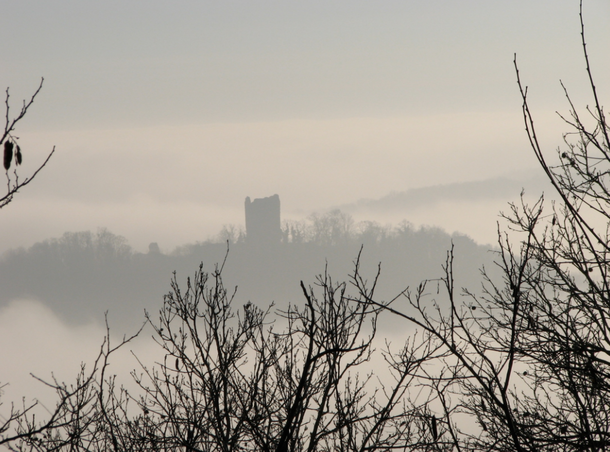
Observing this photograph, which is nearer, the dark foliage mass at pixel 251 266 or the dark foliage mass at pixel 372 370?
the dark foliage mass at pixel 372 370

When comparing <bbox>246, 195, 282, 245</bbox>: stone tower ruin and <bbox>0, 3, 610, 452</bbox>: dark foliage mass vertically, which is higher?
<bbox>246, 195, 282, 245</bbox>: stone tower ruin

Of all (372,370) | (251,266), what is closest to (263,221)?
(251,266)

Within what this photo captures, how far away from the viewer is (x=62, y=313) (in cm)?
16662

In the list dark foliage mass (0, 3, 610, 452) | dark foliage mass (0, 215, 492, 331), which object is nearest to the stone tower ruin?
dark foliage mass (0, 215, 492, 331)

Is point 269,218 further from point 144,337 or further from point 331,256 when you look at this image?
point 144,337

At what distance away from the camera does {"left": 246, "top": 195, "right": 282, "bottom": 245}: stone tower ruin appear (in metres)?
136

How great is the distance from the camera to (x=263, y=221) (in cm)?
13875

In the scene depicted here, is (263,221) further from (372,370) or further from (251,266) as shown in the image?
(372,370)

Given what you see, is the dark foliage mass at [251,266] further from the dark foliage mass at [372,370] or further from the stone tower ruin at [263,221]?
the dark foliage mass at [372,370]

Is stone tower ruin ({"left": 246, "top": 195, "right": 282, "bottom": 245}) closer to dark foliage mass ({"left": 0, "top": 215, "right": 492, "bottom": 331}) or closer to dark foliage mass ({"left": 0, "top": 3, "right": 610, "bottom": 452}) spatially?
dark foliage mass ({"left": 0, "top": 215, "right": 492, "bottom": 331})

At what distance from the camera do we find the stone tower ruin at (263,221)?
136125mm

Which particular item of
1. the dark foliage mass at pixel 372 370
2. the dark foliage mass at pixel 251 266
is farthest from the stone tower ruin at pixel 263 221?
the dark foliage mass at pixel 372 370

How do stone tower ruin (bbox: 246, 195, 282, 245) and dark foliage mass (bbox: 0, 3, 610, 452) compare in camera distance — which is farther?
stone tower ruin (bbox: 246, 195, 282, 245)

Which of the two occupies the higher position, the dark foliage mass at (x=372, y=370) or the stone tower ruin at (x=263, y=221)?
the stone tower ruin at (x=263, y=221)
